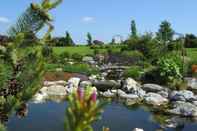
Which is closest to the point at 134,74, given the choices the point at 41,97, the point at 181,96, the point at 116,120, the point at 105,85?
the point at 105,85

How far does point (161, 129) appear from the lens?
51.3 feet

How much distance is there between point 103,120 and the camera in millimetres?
16875

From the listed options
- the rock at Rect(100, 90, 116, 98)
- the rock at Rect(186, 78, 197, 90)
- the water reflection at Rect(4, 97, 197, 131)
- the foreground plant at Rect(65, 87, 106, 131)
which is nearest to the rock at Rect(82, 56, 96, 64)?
the rock at Rect(186, 78, 197, 90)

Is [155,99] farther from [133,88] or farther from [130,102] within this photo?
[133,88]

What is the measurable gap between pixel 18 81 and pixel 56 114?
15.1 meters

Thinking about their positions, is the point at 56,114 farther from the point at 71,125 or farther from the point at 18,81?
the point at 71,125

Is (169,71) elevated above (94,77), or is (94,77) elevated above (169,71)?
(169,71)

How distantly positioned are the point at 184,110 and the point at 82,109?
1730cm

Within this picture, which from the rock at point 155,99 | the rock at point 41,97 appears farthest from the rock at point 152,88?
the rock at point 41,97

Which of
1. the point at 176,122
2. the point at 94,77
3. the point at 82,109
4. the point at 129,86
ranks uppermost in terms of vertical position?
the point at 82,109

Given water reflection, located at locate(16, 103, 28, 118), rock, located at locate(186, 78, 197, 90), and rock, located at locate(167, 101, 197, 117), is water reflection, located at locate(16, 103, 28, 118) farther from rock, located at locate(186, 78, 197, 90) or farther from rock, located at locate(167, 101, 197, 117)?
rock, located at locate(186, 78, 197, 90)

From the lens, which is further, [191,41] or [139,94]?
[191,41]

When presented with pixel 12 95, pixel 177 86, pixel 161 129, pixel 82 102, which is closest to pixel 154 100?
pixel 177 86

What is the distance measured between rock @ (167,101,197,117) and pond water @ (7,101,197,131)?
3.31 ft
